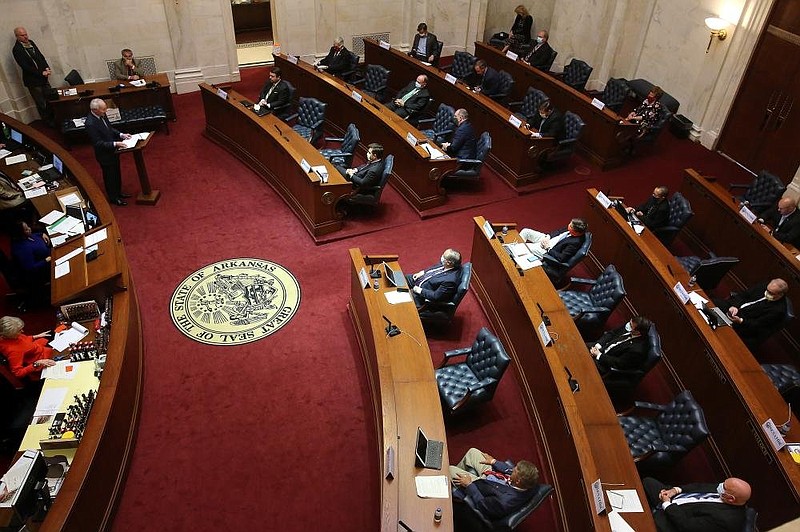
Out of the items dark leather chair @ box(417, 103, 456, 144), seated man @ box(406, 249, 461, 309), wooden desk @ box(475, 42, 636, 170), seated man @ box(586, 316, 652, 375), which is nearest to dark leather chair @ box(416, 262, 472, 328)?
seated man @ box(406, 249, 461, 309)

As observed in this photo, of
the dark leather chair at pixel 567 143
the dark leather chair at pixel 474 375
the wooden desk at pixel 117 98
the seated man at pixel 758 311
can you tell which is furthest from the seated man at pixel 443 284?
the wooden desk at pixel 117 98

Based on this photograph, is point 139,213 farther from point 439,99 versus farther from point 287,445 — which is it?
point 439,99

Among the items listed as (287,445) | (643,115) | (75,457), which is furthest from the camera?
(643,115)

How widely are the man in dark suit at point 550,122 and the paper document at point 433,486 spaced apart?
6.44 meters

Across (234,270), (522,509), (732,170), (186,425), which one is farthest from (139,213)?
(732,170)

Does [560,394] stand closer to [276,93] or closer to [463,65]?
[276,93]

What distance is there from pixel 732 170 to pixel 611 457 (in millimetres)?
8058

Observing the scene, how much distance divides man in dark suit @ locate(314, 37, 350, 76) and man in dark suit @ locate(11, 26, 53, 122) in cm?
479

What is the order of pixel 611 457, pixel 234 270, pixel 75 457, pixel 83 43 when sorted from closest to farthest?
pixel 75 457
pixel 611 457
pixel 234 270
pixel 83 43

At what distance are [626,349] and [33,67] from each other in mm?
10351

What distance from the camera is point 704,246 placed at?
8.34 metres

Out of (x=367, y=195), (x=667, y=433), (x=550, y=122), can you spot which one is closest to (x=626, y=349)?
(x=667, y=433)

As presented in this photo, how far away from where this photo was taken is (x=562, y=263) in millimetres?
6887

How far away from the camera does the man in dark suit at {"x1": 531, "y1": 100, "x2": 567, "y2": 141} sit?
30.5 feet
